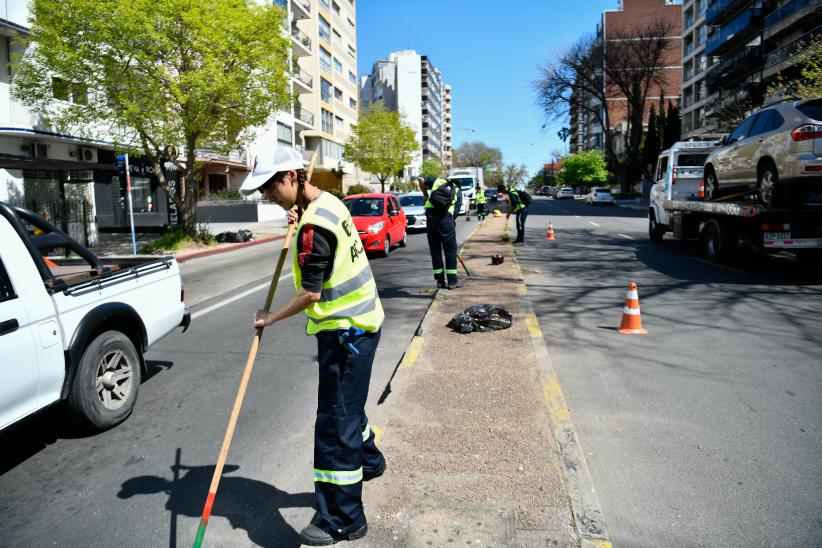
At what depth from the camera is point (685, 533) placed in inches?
118

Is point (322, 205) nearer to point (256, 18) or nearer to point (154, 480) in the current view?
point (154, 480)

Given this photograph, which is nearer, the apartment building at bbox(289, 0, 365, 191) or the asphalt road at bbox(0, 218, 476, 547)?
the asphalt road at bbox(0, 218, 476, 547)

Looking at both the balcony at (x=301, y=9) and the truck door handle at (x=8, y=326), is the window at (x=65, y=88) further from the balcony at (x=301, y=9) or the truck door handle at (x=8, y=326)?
the balcony at (x=301, y=9)

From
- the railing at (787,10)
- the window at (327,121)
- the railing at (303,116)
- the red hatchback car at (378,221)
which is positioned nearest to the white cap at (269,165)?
the red hatchback car at (378,221)

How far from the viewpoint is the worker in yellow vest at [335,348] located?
283cm

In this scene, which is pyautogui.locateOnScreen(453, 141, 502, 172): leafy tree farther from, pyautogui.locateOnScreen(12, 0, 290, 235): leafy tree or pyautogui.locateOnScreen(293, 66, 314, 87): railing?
pyautogui.locateOnScreen(12, 0, 290, 235): leafy tree

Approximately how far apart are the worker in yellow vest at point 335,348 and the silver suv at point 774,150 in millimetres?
9244

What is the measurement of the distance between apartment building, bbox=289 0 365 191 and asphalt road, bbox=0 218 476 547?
35867 mm

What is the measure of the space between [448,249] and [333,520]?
22.2ft

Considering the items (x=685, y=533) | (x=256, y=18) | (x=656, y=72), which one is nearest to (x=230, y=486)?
(x=685, y=533)

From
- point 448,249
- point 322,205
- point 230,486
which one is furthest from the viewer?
point 448,249

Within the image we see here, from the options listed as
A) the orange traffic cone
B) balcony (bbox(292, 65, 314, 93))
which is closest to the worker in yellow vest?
the orange traffic cone

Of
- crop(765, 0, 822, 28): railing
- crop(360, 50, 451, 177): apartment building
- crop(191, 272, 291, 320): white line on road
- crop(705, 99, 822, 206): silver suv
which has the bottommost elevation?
crop(191, 272, 291, 320): white line on road

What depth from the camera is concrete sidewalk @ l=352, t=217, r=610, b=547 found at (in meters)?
2.93
